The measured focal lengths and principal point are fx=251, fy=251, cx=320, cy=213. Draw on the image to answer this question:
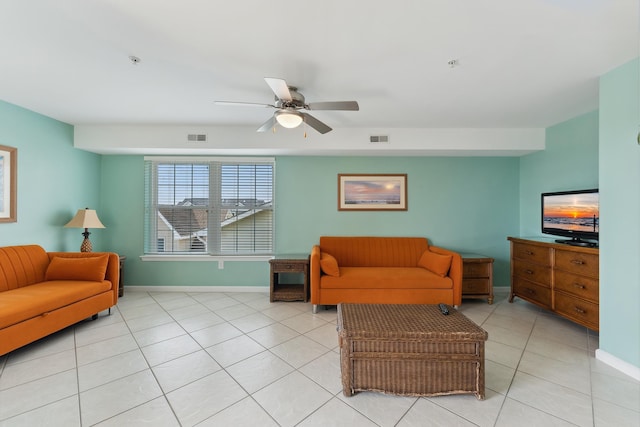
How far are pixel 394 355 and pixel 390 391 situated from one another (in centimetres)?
26

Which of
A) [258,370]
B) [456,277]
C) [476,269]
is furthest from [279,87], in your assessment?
[476,269]

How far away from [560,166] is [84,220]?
20.9 feet

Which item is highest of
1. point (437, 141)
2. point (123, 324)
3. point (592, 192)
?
point (437, 141)

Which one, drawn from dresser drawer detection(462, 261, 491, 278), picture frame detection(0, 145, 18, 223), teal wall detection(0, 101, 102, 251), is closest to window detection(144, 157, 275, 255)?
teal wall detection(0, 101, 102, 251)

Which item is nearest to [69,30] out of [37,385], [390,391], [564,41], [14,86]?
[14,86]

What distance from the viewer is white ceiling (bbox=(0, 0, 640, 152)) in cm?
152

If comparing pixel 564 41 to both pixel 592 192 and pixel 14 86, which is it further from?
pixel 14 86

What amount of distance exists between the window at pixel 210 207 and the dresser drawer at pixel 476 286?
290cm

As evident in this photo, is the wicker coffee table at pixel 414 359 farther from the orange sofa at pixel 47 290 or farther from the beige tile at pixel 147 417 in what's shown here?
the orange sofa at pixel 47 290

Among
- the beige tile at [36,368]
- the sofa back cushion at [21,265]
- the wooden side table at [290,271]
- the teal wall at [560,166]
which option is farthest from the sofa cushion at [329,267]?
the sofa back cushion at [21,265]

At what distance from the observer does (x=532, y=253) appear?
10.3ft

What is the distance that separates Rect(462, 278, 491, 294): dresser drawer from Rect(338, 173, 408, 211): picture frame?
136 cm

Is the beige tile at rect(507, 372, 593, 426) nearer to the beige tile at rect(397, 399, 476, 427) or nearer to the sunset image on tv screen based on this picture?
the beige tile at rect(397, 399, 476, 427)

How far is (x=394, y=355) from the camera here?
1678 millimetres
